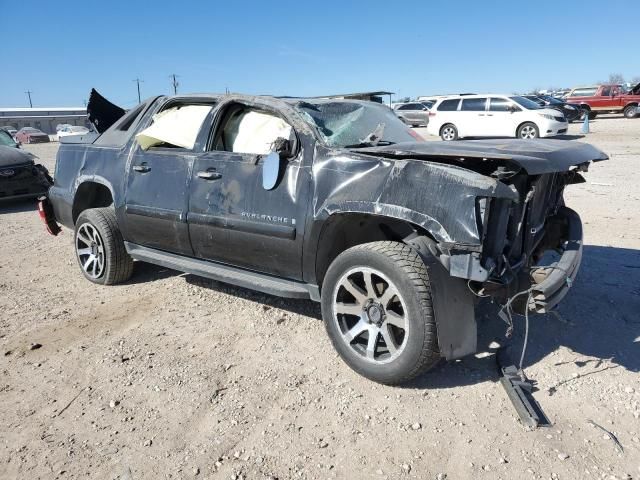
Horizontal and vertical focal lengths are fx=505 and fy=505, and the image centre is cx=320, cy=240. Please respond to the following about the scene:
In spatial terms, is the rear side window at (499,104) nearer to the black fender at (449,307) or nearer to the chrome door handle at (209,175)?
the chrome door handle at (209,175)

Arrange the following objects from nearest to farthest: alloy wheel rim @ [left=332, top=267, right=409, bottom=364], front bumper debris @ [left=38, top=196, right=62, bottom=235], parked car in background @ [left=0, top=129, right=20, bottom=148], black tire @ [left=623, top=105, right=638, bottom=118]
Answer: alloy wheel rim @ [left=332, top=267, right=409, bottom=364] → front bumper debris @ [left=38, top=196, right=62, bottom=235] → parked car in background @ [left=0, top=129, right=20, bottom=148] → black tire @ [left=623, top=105, right=638, bottom=118]

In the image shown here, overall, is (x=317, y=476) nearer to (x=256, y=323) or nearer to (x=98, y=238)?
(x=256, y=323)

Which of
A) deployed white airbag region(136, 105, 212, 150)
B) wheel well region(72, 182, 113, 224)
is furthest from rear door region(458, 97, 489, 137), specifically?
deployed white airbag region(136, 105, 212, 150)

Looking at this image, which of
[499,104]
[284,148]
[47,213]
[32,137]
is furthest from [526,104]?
[32,137]

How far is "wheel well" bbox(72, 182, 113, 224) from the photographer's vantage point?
16.8 feet

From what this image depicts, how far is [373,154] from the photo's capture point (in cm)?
314

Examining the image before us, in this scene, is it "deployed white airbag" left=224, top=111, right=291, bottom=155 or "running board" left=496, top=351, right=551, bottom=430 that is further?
"deployed white airbag" left=224, top=111, right=291, bottom=155

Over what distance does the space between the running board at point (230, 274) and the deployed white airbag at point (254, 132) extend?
0.92 m

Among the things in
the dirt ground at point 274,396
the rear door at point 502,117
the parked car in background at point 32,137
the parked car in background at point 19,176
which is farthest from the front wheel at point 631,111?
the parked car in background at point 32,137

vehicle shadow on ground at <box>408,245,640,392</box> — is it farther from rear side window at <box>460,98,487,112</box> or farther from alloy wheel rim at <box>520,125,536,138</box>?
rear side window at <box>460,98,487,112</box>

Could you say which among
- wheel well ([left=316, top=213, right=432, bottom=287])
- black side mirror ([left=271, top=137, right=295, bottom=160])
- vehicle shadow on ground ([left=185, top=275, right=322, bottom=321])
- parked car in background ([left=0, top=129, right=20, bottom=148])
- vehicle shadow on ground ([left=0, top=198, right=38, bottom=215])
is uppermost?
black side mirror ([left=271, top=137, right=295, bottom=160])

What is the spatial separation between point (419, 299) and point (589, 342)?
4.97 ft

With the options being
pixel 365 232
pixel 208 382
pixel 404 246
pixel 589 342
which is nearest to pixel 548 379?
pixel 589 342

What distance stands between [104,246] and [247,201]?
1962mm
